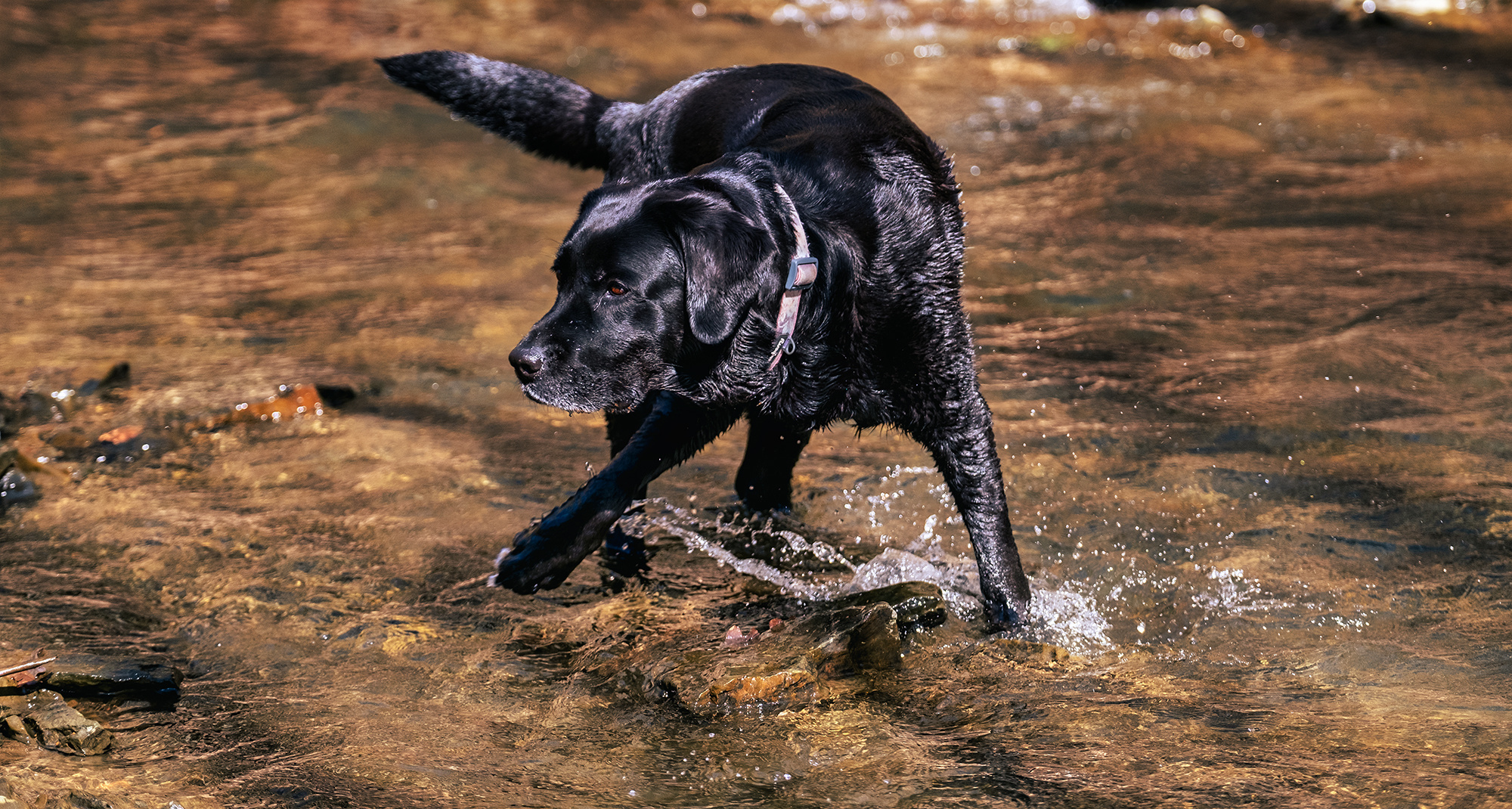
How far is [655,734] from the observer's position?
2998 millimetres

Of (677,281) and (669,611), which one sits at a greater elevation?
(677,281)

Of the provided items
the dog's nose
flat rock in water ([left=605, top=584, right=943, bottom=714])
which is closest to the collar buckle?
the dog's nose

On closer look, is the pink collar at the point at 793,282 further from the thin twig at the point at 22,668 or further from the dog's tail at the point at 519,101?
the thin twig at the point at 22,668

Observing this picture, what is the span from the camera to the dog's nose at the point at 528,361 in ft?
10.3

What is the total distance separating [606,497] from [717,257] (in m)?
0.82

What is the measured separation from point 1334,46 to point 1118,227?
18.2 ft

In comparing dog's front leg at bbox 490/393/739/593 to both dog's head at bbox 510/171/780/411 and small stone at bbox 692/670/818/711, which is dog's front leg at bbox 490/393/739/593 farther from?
small stone at bbox 692/670/818/711

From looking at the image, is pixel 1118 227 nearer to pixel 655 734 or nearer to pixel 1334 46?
pixel 655 734

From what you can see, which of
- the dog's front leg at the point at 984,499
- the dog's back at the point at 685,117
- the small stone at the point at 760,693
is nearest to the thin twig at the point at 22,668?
the small stone at the point at 760,693

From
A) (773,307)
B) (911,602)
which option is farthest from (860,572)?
(773,307)

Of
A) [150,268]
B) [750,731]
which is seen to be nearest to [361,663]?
[750,731]

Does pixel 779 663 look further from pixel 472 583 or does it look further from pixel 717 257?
pixel 472 583

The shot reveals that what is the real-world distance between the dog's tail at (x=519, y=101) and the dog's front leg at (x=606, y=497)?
1197mm

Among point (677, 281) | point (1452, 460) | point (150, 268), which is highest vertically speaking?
point (677, 281)
